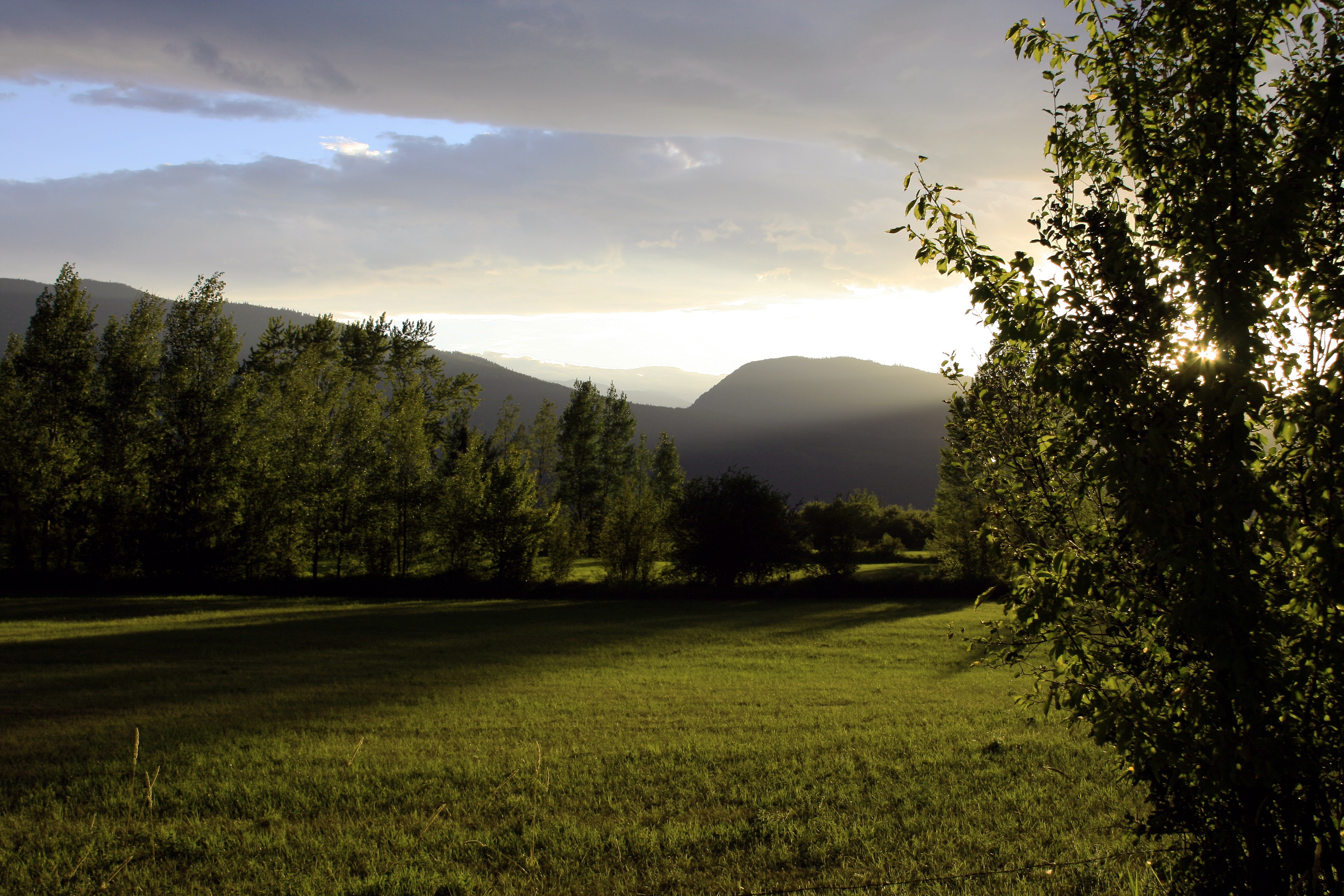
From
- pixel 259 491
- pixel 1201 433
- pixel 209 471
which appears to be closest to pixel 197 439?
pixel 209 471

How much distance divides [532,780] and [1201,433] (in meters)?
7.63

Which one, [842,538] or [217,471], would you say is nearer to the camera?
[217,471]

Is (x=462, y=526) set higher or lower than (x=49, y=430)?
lower

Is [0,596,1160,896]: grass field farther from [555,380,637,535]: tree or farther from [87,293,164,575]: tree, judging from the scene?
[555,380,637,535]: tree

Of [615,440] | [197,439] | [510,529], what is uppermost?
[615,440]

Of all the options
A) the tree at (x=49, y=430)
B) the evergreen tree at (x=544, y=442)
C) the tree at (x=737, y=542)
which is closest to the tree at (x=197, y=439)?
the tree at (x=49, y=430)

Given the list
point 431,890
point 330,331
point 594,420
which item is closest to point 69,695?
point 431,890

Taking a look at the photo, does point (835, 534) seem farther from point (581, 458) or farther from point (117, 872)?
point (117, 872)

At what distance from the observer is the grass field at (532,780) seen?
5750 mm

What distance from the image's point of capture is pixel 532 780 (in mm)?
8266

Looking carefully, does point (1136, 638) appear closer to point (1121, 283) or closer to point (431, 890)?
point (1121, 283)

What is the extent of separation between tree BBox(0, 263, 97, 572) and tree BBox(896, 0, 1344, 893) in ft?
153

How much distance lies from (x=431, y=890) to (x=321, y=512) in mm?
40725

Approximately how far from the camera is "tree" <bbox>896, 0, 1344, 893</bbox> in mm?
3160
